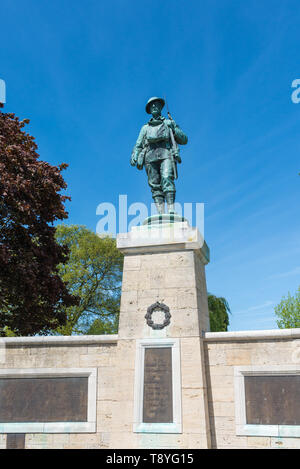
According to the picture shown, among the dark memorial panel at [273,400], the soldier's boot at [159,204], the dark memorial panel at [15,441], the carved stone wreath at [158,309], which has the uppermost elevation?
the soldier's boot at [159,204]

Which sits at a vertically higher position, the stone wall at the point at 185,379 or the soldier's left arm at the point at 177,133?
the soldier's left arm at the point at 177,133

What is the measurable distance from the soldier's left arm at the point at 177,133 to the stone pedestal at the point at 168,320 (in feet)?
7.10

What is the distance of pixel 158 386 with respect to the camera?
684 cm

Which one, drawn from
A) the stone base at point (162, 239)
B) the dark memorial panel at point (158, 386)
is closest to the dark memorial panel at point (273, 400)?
the dark memorial panel at point (158, 386)

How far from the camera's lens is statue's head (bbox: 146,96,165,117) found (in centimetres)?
884

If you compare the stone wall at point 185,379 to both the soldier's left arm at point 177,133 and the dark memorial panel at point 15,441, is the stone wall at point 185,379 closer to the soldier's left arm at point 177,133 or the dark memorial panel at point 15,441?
the dark memorial panel at point 15,441

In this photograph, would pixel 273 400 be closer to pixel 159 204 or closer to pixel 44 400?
pixel 44 400

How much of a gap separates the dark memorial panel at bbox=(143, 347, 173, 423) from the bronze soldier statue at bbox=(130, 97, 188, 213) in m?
2.96

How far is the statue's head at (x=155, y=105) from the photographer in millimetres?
8836

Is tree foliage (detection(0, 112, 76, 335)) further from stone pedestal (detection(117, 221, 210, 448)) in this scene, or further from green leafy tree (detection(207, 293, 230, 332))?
green leafy tree (detection(207, 293, 230, 332))

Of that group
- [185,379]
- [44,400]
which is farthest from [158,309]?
[44,400]

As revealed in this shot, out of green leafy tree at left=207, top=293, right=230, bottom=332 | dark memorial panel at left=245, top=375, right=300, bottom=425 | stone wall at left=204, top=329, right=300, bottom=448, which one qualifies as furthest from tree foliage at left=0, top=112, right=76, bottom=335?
green leafy tree at left=207, top=293, right=230, bottom=332

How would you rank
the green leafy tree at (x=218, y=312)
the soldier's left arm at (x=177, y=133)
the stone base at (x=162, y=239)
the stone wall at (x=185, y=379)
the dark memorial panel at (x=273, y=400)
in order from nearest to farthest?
the dark memorial panel at (x=273, y=400), the stone wall at (x=185, y=379), the stone base at (x=162, y=239), the soldier's left arm at (x=177, y=133), the green leafy tree at (x=218, y=312)

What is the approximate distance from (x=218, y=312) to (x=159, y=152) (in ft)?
58.0
